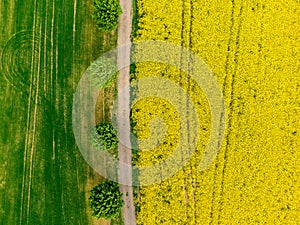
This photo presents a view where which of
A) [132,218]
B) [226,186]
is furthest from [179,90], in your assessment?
[132,218]

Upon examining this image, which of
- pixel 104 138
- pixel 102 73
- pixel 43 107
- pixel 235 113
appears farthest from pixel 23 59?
pixel 235 113

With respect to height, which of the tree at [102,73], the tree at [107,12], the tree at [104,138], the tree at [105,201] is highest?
the tree at [107,12]

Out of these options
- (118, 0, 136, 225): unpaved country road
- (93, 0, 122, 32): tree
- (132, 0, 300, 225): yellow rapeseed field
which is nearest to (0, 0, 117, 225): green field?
(118, 0, 136, 225): unpaved country road

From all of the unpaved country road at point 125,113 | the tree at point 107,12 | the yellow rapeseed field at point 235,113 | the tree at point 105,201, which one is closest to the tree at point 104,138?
the unpaved country road at point 125,113

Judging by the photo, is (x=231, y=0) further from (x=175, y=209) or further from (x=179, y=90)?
(x=175, y=209)

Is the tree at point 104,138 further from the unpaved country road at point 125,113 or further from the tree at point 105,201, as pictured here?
the tree at point 105,201

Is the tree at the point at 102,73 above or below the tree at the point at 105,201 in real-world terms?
above

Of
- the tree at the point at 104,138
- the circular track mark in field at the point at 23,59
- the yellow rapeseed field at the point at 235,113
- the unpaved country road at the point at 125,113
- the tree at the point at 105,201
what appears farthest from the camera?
the circular track mark in field at the point at 23,59
